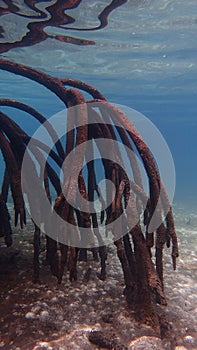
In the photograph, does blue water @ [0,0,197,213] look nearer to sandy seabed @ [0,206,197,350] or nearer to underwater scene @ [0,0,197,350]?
underwater scene @ [0,0,197,350]

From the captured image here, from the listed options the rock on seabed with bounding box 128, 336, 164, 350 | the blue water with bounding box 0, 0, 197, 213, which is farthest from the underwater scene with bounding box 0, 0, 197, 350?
the blue water with bounding box 0, 0, 197, 213

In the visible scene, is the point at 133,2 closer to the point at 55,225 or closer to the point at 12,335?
the point at 55,225

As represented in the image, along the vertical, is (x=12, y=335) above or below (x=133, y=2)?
below

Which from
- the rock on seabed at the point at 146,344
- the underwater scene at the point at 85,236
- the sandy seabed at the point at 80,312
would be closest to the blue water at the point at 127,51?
the underwater scene at the point at 85,236

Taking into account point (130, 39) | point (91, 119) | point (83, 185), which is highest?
point (130, 39)

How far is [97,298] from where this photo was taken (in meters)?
4.46

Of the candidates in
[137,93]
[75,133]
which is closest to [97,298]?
[75,133]

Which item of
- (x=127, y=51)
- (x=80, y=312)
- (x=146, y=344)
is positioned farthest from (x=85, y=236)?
(x=127, y=51)

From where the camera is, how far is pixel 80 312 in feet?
13.4

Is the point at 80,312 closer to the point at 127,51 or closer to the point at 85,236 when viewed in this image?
the point at 85,236

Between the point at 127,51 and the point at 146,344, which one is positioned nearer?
the point at 146,344

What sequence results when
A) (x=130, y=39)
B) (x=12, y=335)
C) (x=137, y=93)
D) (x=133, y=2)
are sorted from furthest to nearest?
(x=137, y=93) < (x=130, y=39) < (x=133, y=2) < (x=12, y=335)

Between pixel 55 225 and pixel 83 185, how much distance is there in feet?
2.12

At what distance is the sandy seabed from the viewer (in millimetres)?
3521
